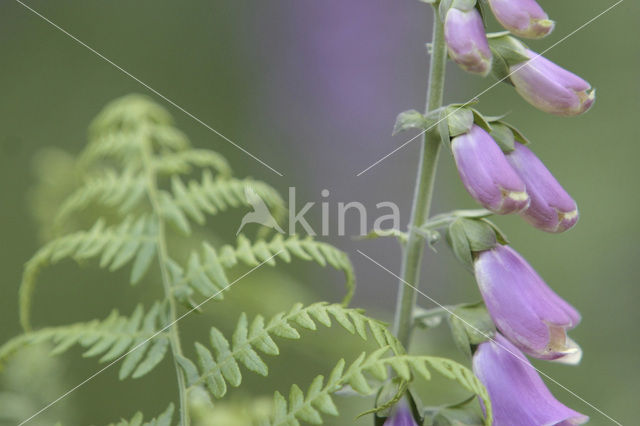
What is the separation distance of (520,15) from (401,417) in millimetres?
464

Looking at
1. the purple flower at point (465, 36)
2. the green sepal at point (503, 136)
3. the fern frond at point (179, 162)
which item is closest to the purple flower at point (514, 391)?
the green sepal at point (503, 136)

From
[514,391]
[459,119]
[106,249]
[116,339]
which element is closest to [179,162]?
[106,249]

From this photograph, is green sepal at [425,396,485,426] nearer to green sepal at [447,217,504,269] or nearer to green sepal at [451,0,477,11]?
green sepal at [447,217,504,269]

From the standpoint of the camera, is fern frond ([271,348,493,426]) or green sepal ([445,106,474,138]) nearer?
fern frond ([271,348,493,426])

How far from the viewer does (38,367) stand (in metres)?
1.11

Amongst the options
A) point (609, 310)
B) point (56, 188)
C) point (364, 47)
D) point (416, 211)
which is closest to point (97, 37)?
point (364, 47)

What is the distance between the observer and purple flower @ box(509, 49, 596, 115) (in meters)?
0.85

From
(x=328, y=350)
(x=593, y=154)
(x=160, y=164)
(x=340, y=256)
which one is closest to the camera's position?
(x=340, y=256)

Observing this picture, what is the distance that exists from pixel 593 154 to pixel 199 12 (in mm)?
1899

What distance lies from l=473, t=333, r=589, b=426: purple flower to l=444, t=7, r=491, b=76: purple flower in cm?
33

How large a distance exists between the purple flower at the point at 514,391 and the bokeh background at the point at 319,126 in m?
0.86

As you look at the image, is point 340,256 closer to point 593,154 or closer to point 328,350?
point 328,350

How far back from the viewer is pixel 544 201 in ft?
2.78

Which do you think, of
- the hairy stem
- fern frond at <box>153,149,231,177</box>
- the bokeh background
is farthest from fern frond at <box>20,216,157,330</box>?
the bokeh background
